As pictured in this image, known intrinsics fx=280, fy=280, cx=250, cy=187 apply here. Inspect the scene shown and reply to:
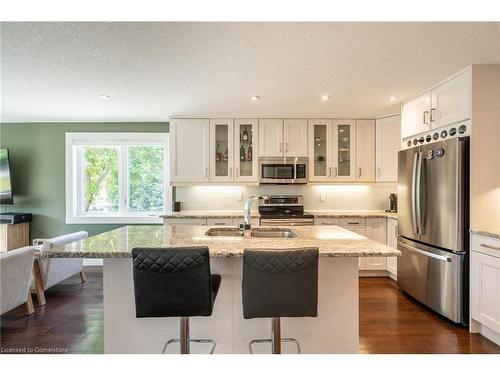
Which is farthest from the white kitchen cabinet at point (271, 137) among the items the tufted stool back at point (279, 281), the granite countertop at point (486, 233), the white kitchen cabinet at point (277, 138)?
the tufted stool back at point (279, 281)

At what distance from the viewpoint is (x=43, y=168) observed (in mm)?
4617

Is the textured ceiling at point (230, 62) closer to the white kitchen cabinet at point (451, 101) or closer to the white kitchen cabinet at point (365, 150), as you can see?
the white kitchen cabinet at point (451, 101)

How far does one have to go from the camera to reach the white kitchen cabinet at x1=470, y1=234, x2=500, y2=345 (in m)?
2.20

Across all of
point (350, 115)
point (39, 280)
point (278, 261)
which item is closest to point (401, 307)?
point (278, 261)

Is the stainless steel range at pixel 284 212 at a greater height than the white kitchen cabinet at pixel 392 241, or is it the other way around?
the stainless steel range at pixel 284 212

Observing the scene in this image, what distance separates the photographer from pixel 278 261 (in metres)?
1.42

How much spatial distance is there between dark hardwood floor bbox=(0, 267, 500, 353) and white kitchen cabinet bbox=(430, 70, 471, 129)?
1917 mm

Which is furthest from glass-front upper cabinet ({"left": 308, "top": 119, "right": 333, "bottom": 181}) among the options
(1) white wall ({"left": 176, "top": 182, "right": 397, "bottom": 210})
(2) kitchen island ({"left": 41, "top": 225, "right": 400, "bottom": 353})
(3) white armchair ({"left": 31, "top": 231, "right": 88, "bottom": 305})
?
(3) white armchair ({"left": 31, "top": 231, "right": 88, "bottom": 305})

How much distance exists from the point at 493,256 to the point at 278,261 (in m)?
1.96

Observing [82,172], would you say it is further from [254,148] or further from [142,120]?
[254,148]

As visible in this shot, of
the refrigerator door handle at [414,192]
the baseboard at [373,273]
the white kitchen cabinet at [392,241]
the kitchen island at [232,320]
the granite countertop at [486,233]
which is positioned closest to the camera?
the kitchen island at [232,320]

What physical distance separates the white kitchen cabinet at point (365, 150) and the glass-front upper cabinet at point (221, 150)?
6.31ft

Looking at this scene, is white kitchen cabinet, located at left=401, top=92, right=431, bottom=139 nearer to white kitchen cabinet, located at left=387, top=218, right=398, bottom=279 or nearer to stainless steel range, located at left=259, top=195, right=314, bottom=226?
white kitchen cabinet, located at left=387, top=218, right=398, bottom=279

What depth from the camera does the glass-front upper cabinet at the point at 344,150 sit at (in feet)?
14.0
